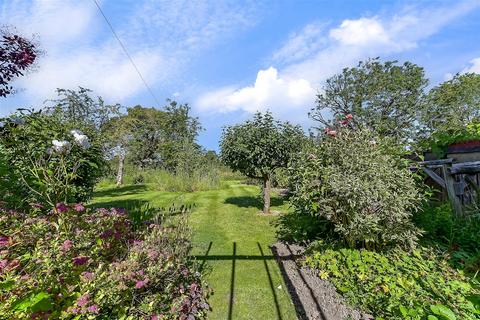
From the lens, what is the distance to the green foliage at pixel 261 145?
24.7 feet

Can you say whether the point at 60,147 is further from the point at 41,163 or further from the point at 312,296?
the point at 312,296

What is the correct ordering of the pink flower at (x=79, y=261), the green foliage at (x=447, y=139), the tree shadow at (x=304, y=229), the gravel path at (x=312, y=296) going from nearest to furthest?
the pink flower at (x=79, y=261) < the gravel path at (x=312, y=296) < the tree shadow at (x=304, y=229) < the green foliage at (x=447, y=139)

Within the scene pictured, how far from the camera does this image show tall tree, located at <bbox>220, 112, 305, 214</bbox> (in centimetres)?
754

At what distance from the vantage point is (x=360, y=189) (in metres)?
4.08

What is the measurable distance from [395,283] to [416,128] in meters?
16.2

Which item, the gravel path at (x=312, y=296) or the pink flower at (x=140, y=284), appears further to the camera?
the gravel path at (x=312, y=296)

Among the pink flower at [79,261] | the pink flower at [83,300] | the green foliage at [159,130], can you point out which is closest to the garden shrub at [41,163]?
the pink flower at [79,261]

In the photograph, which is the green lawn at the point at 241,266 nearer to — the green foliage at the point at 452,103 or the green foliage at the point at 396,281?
the green foliage at the point at 396,281

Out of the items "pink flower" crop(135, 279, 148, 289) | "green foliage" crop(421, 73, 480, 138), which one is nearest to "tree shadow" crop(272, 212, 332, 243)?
"pink flower" crop(135, 279, 148, 289)

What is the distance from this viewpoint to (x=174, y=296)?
313 centimetres

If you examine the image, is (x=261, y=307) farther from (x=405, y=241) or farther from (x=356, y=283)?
(x=405, y=241)

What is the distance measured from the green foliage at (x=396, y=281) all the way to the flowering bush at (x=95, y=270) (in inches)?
72.2

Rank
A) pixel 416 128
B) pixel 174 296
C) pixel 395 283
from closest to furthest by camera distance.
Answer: pixel 174 296 → pixel 395 283 → pixel 416 128

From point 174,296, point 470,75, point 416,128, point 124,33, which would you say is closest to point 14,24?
point 124,33
